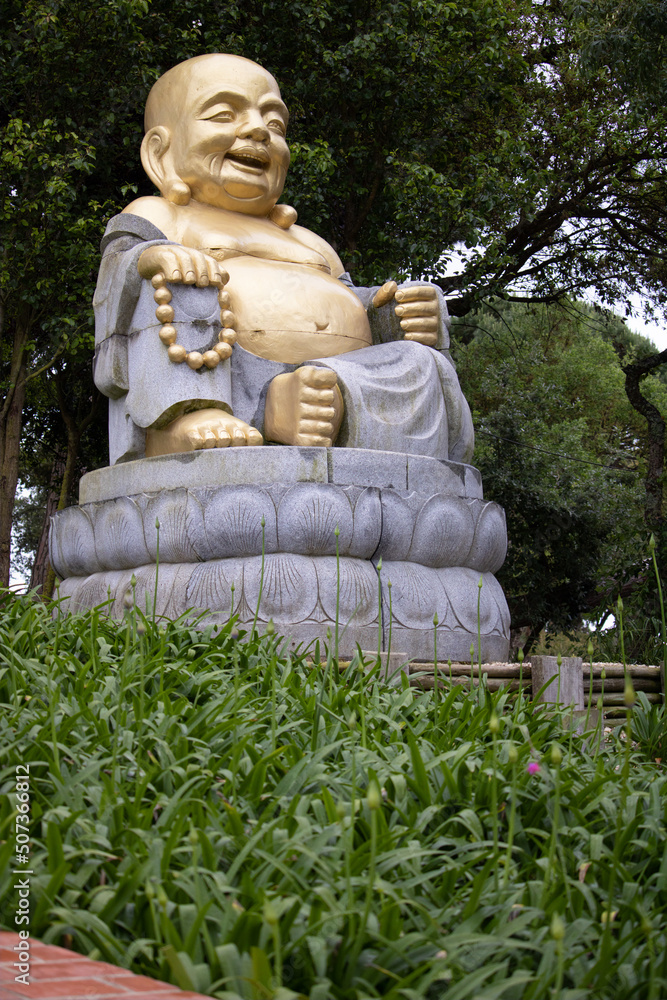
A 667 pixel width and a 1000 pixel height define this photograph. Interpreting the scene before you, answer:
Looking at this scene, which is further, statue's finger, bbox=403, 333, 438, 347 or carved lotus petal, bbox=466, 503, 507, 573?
statue's finger, bbox=403, 333, 438, 347

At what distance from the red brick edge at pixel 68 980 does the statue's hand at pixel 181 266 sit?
3.16m

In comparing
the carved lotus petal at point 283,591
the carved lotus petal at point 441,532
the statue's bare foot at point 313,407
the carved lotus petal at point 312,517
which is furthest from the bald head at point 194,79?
the carved lotus petal at point 283,591

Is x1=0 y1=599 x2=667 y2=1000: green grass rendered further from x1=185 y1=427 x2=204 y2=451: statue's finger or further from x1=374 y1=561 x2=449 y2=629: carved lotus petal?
x1=185 y1=427 x2=204 y2=451: statue's finger

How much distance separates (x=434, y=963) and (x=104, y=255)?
12.7 ft

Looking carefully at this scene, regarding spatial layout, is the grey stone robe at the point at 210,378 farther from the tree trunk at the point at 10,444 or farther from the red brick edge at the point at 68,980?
the tree trunk at the point at 10,444

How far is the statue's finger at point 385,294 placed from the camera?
491 centimetres

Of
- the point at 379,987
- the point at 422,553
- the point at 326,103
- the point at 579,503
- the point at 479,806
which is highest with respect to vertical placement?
the point at 326,103

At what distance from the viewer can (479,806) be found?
7.00ft

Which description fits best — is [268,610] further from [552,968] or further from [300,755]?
[552,968]

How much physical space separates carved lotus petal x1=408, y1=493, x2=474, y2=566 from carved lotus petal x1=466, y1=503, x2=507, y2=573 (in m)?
0.06

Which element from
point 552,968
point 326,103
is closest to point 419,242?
point 326,103

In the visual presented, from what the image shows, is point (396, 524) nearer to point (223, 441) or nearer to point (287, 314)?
point (223, 441)

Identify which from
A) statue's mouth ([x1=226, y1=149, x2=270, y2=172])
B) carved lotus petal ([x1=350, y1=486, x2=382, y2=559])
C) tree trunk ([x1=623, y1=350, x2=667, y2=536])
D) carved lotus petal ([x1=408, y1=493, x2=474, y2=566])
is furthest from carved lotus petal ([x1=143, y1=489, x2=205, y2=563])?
tree trunk ([x1=623, y1=350, x2=667, y2=536])

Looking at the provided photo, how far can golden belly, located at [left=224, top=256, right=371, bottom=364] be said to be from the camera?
4.56 meters
